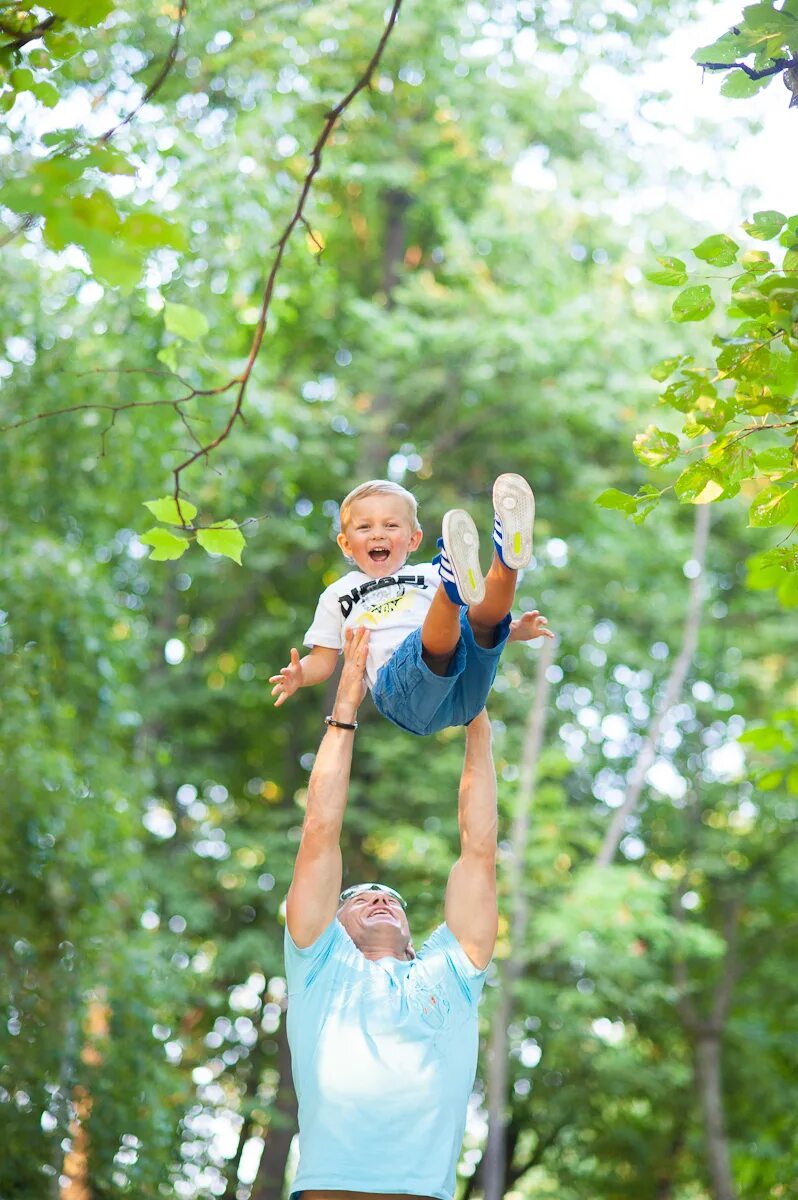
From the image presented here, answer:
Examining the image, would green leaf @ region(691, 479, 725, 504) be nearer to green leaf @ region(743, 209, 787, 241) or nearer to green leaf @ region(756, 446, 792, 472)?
green leaf @ region(756, 446, 792, 472)

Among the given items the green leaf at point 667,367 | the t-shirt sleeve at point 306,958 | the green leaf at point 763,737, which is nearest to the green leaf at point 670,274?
the green leaf at point 667,367

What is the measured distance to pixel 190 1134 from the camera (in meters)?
7.70

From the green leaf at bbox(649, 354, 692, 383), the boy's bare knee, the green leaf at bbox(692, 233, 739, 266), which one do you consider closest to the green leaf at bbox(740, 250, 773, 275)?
the green leaf at bbox(692, 233, 739, 266)

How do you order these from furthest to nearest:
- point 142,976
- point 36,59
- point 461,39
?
point 461,39
point 142,976
point 36,59

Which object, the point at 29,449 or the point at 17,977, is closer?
the point at 17,977

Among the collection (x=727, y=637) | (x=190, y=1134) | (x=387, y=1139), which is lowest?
(x=387, y=1139)

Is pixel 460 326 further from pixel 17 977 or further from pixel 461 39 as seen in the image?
pixel 17 977

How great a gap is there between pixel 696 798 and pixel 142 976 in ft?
25.9


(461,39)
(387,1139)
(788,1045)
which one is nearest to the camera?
(387,1139)

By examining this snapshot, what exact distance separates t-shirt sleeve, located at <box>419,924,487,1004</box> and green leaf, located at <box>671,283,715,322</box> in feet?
4.29

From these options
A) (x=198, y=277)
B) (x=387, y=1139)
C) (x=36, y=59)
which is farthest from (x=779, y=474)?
(x=198, y=277)

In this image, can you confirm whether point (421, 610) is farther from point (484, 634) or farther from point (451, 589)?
point (451, 589)

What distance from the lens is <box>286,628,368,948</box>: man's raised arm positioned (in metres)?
2.65

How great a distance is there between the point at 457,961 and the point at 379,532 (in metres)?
0.89
